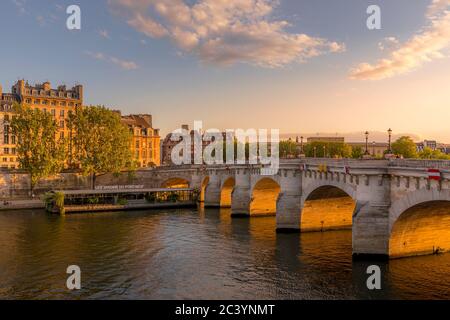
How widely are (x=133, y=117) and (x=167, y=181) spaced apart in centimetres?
4229

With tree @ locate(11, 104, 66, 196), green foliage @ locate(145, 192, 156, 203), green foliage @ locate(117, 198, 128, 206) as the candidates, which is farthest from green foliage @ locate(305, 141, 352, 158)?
tree @ locate(11, 104, 66, 196)

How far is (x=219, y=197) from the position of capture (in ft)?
247

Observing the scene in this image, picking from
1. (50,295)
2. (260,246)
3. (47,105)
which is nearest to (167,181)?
(47,105)

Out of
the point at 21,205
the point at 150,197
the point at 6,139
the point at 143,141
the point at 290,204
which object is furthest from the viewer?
the point at 143,141

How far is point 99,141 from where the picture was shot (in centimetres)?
8912

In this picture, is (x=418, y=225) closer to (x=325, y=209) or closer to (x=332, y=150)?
(x=325, y=209)

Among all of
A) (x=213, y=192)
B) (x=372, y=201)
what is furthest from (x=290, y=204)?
(x=213, y=192)

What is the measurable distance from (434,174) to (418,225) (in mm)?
7713

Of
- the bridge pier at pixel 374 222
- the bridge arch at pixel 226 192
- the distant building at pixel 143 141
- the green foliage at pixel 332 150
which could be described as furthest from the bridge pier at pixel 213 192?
the green foliage at pixel 332 150

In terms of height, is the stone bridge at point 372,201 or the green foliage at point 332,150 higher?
the green foliage at point 332,150

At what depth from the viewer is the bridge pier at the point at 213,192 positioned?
7525 centimetres

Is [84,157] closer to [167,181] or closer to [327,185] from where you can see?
[167,181]

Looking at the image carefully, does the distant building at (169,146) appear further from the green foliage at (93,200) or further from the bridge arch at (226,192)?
the green foliage at (93,200)

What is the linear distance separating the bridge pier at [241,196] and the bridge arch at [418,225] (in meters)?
30.2
